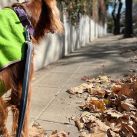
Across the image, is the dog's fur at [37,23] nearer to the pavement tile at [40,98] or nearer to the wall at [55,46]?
the pavement tile at [40,98]

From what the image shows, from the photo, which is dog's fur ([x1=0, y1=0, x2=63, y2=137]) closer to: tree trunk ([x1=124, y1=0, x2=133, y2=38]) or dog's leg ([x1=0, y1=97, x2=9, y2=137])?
dog's leg ([x1=0, y1=97, x2=9, y2=137])

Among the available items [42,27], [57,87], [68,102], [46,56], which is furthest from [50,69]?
[42,27]

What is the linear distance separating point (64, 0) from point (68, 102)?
6.59 meters

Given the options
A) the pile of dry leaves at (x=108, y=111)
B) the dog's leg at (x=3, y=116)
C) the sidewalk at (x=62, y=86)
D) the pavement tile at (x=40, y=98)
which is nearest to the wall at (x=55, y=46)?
the sidewalk at (x=62, y=86)

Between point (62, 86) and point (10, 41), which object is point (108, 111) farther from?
point (10, 41)

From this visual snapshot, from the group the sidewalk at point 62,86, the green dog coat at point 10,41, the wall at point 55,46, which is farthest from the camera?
the wall at point 55,46

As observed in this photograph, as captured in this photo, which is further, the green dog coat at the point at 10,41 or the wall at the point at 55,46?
the wall at the point at 55,46

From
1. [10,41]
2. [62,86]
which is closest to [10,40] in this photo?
[10,41]

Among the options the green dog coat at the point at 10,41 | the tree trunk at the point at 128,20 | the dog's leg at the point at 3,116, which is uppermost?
the green dog coat at the point at 10,41

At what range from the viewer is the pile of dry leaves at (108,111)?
427 cm

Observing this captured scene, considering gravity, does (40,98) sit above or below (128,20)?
above

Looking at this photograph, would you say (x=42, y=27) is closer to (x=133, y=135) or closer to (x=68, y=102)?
(x=133, y=135)

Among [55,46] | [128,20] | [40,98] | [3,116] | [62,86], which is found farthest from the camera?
[128,20]

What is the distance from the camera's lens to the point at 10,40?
9.54 ft
